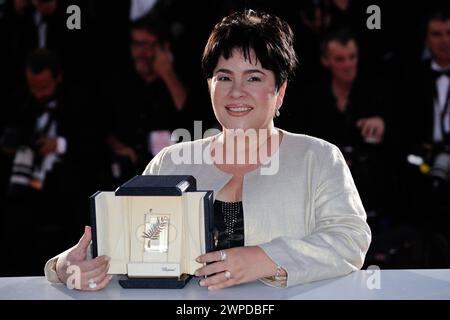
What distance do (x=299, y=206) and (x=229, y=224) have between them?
0.64ft

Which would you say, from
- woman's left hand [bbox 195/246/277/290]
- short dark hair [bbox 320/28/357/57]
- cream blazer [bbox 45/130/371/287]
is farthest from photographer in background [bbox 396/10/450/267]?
woman's left hand [bbox 195/246/277/290]

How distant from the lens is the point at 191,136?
15.5 feet

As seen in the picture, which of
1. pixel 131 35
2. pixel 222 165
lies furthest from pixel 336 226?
pixel 131 35

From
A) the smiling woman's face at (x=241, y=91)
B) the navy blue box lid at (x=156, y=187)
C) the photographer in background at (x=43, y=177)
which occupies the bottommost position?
the photographer in background at (x=43, y=177)

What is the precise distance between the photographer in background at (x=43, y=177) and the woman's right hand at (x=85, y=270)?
8.89ft

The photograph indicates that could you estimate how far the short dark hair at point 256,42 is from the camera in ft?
6.68

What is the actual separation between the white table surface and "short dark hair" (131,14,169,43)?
9.99 ft

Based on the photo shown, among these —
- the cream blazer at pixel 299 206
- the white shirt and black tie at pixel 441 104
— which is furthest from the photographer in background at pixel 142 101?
the cream blazer at pixel 299 206

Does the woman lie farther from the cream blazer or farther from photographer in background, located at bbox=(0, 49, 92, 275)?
photographer in background, located at bbox=(0, 49, 92, 275)

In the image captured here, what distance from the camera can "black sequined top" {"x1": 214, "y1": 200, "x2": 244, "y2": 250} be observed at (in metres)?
2.05

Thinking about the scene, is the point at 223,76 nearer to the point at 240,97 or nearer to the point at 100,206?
the point at 240,97

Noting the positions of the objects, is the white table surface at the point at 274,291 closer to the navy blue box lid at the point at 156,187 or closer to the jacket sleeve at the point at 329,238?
the jacket sleeve at the point at 329,238

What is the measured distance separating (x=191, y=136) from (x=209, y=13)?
0.77 m

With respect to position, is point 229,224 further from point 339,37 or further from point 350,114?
point 339,37
